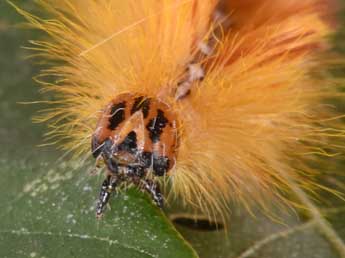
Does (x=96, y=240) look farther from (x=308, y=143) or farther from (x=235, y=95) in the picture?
(x=308, y=143)

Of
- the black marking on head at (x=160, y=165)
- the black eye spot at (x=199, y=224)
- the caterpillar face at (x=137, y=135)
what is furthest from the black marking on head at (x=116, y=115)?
the black eye spot at (x=199, y=224)

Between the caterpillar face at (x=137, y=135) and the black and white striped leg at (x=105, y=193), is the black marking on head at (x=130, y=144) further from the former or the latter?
the black and white striped leg at (x=105, y=193)

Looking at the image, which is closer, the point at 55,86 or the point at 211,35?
the point at 211,35

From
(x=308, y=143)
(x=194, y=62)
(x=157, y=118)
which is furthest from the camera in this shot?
(x=308, y=143)

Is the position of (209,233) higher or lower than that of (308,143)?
lower

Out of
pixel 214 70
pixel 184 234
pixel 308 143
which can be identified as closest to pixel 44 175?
pixel 184 234

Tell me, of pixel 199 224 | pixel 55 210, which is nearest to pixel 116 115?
pixel 55 210

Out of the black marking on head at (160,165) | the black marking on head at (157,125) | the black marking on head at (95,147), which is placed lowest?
the black marking on head at (160,165)

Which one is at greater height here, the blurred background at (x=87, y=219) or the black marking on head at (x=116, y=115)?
the black marking on head at (x=116, y=115)
